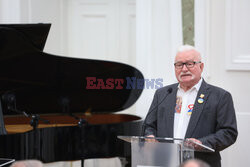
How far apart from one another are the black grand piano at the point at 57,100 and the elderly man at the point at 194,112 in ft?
3.54

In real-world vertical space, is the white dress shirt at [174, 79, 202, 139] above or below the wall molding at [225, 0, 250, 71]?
below

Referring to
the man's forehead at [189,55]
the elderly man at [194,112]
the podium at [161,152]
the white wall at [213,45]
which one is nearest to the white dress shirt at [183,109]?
the elderly man at [194,112]

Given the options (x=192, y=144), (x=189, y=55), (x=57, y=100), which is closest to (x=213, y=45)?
(x=189, y=55)

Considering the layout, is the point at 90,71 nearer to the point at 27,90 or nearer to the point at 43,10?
the point at 27,90

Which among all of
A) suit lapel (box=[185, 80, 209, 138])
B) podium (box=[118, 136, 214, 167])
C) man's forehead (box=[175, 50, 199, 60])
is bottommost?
podium (box=[118, 136, 214, 167])

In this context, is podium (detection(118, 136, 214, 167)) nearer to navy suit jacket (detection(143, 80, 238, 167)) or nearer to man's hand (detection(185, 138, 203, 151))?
man's hand (detection(185, 138, 203, 151))

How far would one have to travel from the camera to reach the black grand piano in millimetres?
3740

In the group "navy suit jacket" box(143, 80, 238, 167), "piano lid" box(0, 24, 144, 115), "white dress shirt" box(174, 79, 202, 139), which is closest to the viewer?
"navy suit jacket" box(143, 80, 238, 167)

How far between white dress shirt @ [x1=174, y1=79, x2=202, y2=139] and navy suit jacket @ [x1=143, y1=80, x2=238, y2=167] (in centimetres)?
4

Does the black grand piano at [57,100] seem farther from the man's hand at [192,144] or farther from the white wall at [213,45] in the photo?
the man's hand at [192,144]

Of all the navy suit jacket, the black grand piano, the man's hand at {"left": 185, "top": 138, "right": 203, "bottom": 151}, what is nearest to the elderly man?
the navy suit jacket

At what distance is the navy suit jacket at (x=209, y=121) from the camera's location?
286 centimetres

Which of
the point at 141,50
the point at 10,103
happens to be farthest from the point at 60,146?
the point at 141,50

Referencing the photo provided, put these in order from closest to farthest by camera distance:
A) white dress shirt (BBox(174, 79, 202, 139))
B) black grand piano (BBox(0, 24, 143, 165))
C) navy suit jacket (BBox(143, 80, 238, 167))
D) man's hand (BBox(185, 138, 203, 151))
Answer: man's hand (BBox(185, 138, 203, 151))
navy suit jacket (BBox(143, 80, 238, 167))
white dress shirt (BBox(174, 79, 202, 139))
black grand piano (BBox(0, 24, 143, 165))
